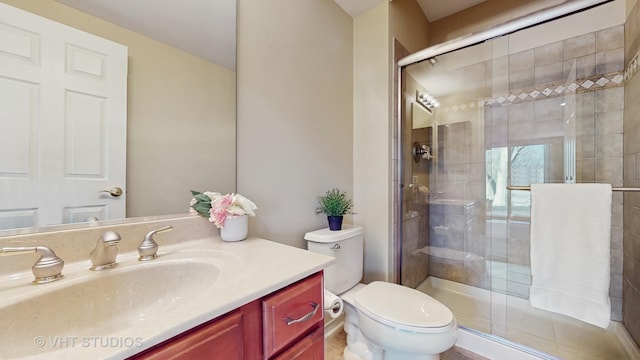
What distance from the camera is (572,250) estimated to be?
1.15 meters

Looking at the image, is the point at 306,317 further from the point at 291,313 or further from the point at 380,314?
the point at 380,314

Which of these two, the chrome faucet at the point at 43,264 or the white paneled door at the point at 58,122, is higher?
the white paneled door at the point at 58,122

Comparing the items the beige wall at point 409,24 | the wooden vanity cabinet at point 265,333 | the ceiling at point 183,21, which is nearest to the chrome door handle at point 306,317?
the wooden vanity cabinet at point 265,333

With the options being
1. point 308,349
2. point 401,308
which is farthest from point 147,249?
point 401,308

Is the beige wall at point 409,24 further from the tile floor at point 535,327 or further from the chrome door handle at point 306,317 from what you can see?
the tile floor at point 535,327

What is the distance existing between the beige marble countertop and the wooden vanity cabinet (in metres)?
0.03

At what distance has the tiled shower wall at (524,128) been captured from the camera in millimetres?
1612

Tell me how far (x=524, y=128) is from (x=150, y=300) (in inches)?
99.2

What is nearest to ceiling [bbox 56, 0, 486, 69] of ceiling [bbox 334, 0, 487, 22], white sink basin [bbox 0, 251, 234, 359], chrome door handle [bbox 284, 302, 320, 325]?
white sink basin [bbox 0, 251, 234, 359]

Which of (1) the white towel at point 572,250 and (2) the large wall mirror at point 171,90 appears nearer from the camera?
(2) the large wall mirror at point 171,90

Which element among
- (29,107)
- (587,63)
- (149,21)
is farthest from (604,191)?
(29,107)

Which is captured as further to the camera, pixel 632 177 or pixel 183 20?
pixel 632 177

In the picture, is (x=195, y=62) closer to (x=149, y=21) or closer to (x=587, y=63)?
(x=149, y=21)

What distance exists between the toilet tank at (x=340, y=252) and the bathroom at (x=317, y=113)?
148 mm
